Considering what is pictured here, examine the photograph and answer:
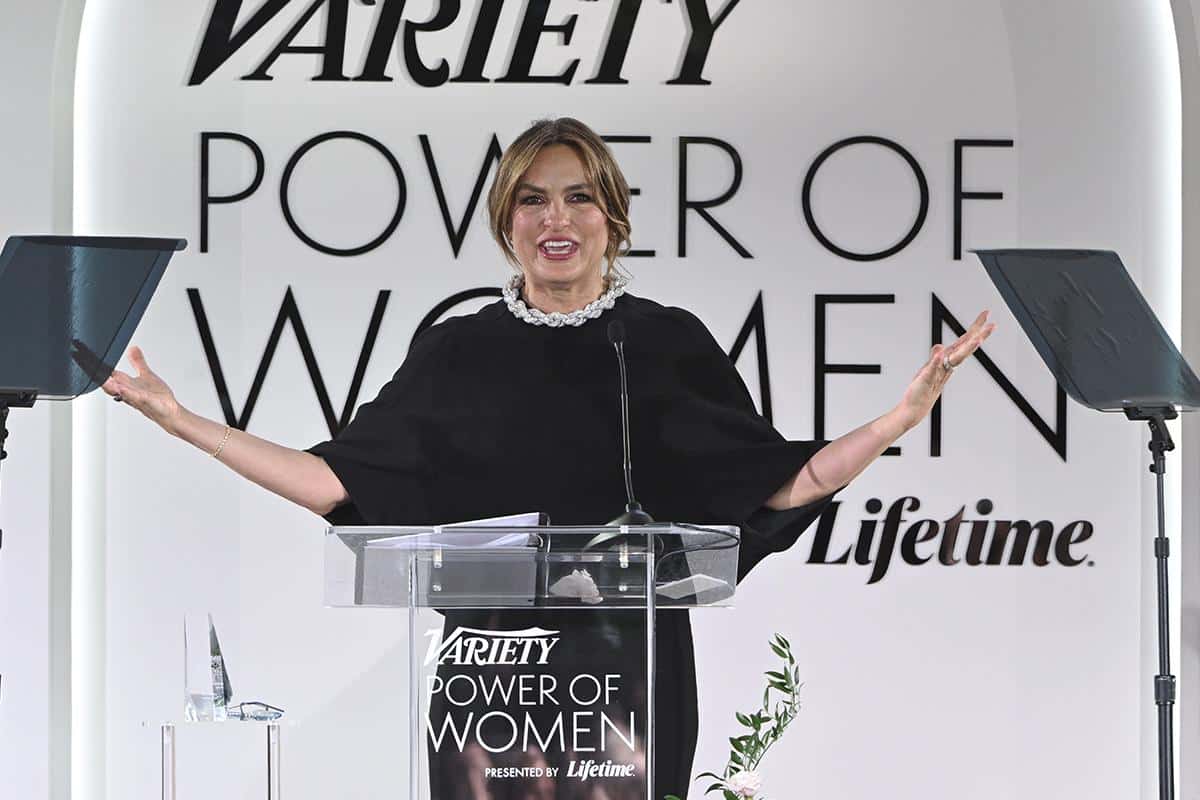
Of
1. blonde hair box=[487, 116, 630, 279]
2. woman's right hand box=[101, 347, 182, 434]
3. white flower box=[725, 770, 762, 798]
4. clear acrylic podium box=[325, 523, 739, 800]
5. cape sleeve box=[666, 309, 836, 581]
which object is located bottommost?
white flower box=[725, 770, 762, 798]

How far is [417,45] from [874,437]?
205 centimetres

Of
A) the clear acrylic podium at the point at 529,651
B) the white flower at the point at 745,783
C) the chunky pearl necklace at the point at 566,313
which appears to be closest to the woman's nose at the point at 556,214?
the chunky pearl necklace at the point at 566,313

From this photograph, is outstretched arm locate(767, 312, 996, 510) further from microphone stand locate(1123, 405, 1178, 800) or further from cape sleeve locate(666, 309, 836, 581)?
microphone stand locate(1123, 405, 1178, 800)

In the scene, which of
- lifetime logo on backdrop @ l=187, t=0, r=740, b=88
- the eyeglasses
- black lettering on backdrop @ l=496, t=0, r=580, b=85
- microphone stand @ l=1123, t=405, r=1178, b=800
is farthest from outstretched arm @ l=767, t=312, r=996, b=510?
black lettering on backdrop @ l=496, t=0, r=580, b=85

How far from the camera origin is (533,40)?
16.4ft

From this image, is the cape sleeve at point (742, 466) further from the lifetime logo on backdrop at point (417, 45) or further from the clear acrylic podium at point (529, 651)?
the lifetime logo on backdrop at point (417, 45)

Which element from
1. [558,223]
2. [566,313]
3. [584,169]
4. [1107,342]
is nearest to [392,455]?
[566,313]

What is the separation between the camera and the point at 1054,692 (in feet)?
16.2

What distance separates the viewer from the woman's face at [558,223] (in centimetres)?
400

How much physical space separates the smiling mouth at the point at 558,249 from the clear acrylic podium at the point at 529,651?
1.31m

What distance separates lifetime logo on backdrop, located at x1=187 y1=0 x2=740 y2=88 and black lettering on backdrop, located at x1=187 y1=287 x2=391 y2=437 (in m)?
0.73

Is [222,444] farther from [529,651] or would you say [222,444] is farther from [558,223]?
[529,651]

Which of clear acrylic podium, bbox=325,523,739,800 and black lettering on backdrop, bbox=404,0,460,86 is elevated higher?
black lettering on backdrop, bbox=404,0,460,86

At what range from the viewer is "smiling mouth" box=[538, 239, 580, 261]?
3.99 meters
